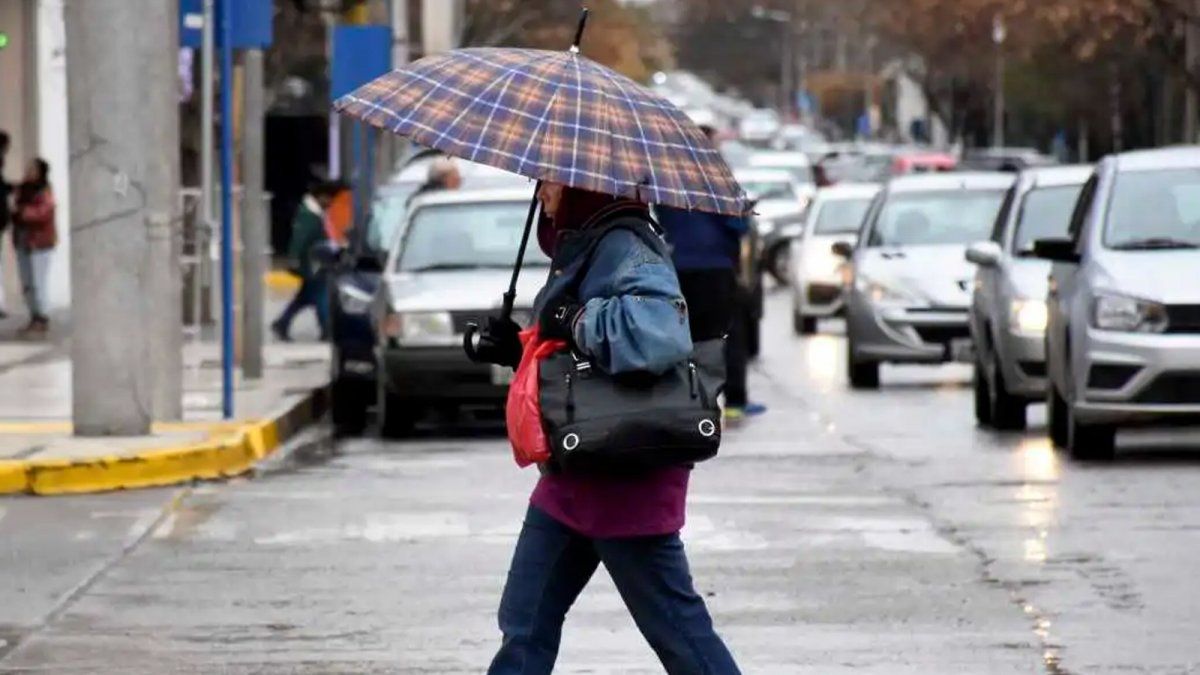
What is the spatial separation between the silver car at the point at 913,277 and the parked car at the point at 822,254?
20.1 ft

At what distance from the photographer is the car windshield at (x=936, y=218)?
23.9 metres

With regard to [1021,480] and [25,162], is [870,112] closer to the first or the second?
[25,162]

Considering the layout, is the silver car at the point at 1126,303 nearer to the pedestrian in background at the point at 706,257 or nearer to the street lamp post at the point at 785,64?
the pedestrian in background at the point at 706,257

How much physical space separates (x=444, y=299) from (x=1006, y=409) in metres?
3.41

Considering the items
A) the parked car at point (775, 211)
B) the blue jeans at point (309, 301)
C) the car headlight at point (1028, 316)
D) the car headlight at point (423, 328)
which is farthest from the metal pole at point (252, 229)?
the parked car at point (775, 211)

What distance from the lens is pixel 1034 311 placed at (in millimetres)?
18141

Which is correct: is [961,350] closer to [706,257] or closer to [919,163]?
[706,257]

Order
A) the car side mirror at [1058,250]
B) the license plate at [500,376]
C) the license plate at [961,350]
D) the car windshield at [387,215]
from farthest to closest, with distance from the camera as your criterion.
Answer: the car windshield at [387,215], the license plate at [961,350], the license plate at [500,376], the car side mirror at [1058,250]

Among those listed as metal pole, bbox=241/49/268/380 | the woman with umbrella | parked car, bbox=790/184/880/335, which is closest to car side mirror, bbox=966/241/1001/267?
metal pole, bbox=241/49/268/380

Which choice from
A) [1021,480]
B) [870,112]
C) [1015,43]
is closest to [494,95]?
[1021,480]

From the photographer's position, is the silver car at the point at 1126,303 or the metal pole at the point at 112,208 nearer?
the silver car at the point at 1126,303

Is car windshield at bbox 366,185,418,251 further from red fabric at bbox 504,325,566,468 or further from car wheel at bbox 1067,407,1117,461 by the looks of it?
red fabric at bbox 504,325,566,468

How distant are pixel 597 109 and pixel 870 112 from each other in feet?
391

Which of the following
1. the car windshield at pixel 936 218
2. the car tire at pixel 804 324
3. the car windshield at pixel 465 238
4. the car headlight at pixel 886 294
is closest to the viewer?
the car windshield at pixel 465 238
